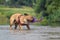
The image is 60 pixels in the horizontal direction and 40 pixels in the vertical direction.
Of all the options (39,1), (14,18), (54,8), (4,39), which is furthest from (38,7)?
(4,39)

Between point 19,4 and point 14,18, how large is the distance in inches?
2567

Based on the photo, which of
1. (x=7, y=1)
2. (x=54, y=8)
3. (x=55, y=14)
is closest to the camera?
(x=55, y=14)

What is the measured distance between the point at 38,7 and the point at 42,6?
997 millimetres

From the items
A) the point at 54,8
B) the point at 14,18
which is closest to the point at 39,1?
the point at 54,8

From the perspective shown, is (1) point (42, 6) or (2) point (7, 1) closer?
(1) point (42, 6)

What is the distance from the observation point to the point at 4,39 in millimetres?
13359

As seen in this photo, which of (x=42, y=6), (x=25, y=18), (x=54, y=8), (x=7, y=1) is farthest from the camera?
(x=7, y=1)

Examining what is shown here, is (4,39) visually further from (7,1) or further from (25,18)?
(7,1)

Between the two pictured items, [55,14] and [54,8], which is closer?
[55,14]

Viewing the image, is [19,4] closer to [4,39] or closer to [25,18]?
[25,18]

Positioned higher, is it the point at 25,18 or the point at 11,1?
the point at 25,18

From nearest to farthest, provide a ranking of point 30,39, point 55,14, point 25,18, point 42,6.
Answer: point 30,39 → point 25,18 → point 55,14 → point 42,6

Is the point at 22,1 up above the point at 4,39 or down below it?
below

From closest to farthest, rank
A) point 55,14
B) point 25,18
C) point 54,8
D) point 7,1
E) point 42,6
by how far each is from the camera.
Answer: point 25,18
point 55,14
point 54,8
point 42,6
point 7,1
